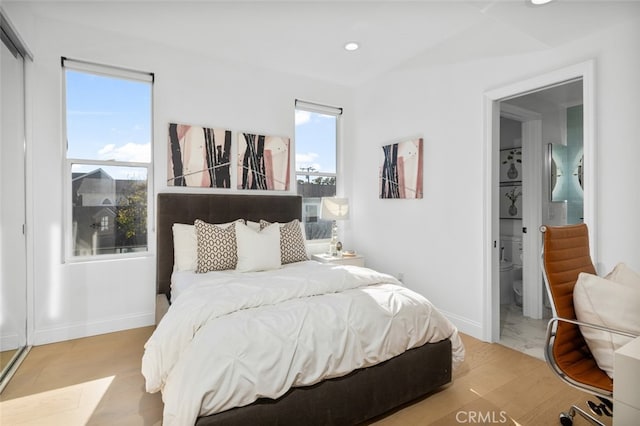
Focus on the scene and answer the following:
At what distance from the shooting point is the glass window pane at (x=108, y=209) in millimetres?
3125

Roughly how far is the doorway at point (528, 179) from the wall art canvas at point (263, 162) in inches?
88.5

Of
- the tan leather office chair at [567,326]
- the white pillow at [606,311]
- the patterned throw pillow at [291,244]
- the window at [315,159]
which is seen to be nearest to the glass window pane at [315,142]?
the window at [315,159]

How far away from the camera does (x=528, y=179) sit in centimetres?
366

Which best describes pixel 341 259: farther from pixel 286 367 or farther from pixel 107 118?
pixel 107 118

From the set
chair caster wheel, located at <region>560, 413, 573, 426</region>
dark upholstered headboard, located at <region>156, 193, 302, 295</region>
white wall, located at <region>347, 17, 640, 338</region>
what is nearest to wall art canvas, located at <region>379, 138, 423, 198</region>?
white wall, located at <region>347, 17, 640, 338</region>

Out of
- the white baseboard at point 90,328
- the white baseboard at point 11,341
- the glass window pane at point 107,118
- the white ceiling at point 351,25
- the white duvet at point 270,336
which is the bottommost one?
the white baseboard at point 90,328

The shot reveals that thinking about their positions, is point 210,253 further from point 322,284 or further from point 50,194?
point 50,194

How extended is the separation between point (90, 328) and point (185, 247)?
1183mm

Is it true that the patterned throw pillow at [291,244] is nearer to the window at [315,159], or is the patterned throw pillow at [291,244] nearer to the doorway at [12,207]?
the window at [315,159]

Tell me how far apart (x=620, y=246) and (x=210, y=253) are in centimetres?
309

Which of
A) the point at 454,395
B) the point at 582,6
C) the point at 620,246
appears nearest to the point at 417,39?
the point at 582,6

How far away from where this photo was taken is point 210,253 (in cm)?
296

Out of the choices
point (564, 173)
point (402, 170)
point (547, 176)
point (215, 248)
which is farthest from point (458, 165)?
point (215, 248)

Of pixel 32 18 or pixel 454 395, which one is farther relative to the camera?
pixel 32 18
